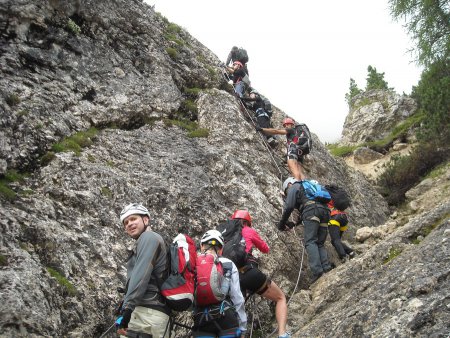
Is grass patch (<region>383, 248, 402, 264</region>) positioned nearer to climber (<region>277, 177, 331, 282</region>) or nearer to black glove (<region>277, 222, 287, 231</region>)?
climber (<region>277, 177, 331, 282</region>)

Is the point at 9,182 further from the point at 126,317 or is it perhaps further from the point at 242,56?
the point at 242,56

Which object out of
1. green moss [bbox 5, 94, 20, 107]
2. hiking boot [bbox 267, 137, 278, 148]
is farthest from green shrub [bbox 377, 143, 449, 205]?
A: green moss [bbox 5, 94, 20, 107]

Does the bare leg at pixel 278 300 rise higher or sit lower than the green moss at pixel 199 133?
lower

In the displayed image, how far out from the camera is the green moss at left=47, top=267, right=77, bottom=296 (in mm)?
6887

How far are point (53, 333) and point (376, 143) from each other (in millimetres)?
25983

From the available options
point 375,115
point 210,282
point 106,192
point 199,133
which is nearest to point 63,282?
point 210,282

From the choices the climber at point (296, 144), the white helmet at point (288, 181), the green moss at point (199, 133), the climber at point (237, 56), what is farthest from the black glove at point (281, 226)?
the climber at point (237, 56)

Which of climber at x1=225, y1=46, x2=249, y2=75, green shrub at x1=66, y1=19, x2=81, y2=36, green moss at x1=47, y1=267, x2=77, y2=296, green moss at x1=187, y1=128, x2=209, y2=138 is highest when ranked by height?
climber at x1=225, y1=46, x2=249, y2=75

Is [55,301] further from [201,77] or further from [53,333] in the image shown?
[201,77]

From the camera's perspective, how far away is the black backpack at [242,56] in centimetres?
1980

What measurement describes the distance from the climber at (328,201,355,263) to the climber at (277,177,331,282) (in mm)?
914

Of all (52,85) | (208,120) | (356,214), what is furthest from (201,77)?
(356,214)

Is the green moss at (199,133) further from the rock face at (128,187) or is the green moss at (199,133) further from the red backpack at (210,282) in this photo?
the red backpack at (210,282)

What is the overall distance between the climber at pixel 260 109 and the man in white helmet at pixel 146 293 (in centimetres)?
964
